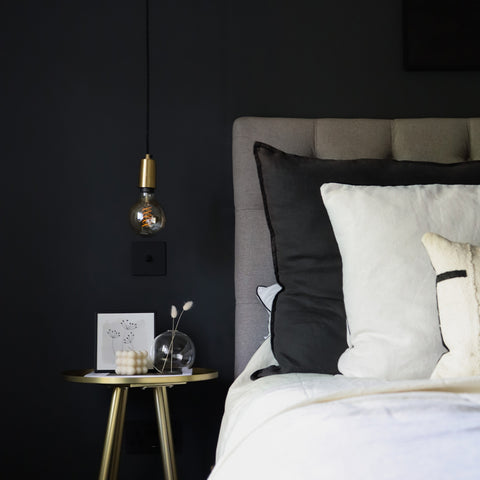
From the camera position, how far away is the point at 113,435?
78.5 inches

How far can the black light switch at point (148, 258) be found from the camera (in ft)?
7.68

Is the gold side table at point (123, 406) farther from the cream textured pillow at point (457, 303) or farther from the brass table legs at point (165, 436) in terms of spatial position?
the cream textured pillow at point (457, 303)

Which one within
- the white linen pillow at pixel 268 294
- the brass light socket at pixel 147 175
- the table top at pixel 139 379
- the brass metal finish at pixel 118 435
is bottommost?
the brass metal finish at pixel 118 435

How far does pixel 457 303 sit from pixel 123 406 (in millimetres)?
1042

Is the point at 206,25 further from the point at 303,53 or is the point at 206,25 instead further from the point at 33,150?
the point at 33,150

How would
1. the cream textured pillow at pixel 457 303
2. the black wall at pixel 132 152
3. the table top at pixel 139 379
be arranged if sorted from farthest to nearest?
the black wall at pixel 132 152
the table top at pixel 139 379
the cream textured pillow at pixel 457 303

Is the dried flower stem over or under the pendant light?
under

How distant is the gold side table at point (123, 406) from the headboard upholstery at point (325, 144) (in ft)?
0.84

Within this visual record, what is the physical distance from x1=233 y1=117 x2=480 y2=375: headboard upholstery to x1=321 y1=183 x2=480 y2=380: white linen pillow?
44 centimetres

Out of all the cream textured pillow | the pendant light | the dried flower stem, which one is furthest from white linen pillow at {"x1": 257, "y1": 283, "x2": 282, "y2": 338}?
the cream textured pillow

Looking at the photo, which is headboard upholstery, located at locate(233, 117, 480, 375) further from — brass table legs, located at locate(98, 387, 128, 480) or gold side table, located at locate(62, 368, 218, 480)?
brass table legs, located at locate(98, 387, 128, 480)

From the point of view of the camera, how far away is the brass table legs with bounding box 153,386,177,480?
2.03 m

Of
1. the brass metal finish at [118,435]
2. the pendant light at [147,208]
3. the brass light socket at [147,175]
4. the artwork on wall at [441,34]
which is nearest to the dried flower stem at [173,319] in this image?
the brass metal finish at [118,435]

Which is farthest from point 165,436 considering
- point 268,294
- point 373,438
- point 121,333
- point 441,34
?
point 441,34
